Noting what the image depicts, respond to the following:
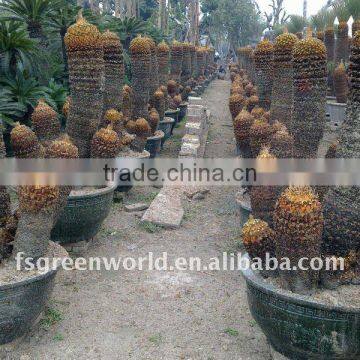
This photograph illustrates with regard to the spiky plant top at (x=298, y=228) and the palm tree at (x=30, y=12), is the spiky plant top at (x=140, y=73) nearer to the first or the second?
the palm tree at (x=30, y=12)

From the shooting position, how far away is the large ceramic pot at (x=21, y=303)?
312 centimetres

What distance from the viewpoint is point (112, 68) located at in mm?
6824

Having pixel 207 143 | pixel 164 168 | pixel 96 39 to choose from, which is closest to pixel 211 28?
pixel 207 143

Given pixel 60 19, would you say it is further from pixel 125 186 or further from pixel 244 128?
pixel 244 128

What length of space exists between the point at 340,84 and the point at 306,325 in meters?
10.9

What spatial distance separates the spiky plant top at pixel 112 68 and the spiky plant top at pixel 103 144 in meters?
1.47

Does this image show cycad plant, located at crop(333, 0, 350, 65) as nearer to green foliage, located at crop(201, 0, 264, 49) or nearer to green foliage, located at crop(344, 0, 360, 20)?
green foliage, located at crop(344, 0, 360, 20)

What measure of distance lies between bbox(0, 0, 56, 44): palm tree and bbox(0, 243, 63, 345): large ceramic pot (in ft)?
19.4

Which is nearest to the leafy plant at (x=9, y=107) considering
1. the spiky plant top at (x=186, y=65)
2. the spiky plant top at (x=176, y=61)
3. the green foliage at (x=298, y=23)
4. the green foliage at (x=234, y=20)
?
the spiky plant top at (x=176, y=61)

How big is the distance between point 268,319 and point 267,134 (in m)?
2.49

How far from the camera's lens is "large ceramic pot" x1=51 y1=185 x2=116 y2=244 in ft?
15.7

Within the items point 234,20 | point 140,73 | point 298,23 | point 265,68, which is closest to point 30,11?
point 140,73

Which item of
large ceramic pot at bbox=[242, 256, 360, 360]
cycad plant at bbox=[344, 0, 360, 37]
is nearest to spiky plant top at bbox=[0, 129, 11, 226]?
large ceramic pot at bbox=[242, 256, 360, 360]

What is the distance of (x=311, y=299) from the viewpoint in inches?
113
